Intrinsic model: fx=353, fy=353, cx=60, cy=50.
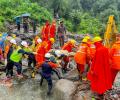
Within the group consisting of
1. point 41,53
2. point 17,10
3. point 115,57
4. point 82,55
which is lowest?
point 41,53

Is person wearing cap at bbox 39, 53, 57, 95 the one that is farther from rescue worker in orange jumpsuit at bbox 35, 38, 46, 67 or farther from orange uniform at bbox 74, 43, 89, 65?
rescue worker in orange jumpsuit at bbox 35, 38, 46, 67

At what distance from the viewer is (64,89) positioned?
1055 cm

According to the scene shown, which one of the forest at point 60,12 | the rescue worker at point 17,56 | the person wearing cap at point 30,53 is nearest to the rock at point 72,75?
the person wearing cap at point 30,53

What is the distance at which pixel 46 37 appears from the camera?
55.0 feet

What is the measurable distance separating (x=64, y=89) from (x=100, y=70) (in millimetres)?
1606

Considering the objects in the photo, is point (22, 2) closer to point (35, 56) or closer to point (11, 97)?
point (35, 56)

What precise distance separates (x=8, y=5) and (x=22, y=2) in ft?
9.00

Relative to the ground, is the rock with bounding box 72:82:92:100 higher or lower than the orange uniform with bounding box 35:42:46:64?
lower

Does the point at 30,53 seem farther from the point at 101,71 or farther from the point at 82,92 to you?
the point at 101,71

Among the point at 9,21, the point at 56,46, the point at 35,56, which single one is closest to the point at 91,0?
the point at 9,21

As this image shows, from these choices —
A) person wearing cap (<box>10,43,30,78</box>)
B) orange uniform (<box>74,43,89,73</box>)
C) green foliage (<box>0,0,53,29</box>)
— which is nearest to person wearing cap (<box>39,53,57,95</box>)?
orange uniform (<box>74,43,89,73</box>)

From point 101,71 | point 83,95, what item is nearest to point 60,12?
point 83,95

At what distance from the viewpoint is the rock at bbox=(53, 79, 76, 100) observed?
10.3 metres

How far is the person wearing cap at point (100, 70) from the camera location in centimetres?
930
